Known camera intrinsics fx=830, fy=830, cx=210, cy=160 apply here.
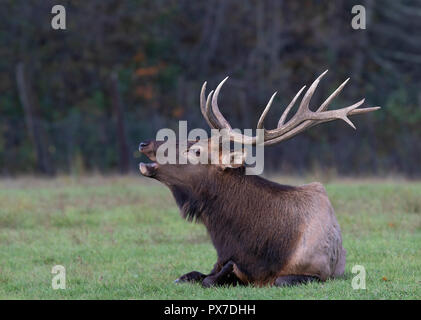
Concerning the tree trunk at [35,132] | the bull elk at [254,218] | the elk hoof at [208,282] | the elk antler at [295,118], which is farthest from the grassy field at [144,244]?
the tree trunk at [35,132]

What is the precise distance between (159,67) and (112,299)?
22.6 meters

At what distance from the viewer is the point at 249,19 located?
30.0 m

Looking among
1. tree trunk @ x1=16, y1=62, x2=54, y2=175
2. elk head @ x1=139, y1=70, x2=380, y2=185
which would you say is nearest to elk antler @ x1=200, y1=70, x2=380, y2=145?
elk head @ x1=139, y1=70, x2=380, y2=185

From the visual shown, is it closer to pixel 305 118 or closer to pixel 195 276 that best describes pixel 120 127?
pixel 305 118

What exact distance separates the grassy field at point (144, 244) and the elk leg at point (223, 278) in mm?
118

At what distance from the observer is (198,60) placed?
29.8 meters

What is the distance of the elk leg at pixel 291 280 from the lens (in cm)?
735

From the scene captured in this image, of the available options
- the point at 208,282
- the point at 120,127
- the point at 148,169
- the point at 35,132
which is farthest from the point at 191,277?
the point at 35,132

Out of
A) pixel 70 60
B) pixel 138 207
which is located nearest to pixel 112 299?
pixel 138 207

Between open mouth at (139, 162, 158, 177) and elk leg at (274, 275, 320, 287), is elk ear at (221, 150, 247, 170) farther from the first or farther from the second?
elk leg at (274, 275, 320, 287)

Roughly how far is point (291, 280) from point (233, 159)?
1.25 metres

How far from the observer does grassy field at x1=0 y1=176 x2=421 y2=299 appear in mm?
7297

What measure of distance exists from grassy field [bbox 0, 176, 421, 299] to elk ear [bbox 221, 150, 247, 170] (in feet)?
3.85

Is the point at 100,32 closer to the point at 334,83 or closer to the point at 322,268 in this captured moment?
the point at 334,83
